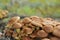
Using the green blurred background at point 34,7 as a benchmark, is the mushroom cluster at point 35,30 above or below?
above

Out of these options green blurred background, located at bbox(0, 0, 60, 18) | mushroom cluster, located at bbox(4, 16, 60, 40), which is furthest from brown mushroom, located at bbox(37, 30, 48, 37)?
green blurred background, located at bbox(0, 0, 60, 18)

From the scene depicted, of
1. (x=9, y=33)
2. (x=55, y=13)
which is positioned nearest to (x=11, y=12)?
(x=55, y=13)

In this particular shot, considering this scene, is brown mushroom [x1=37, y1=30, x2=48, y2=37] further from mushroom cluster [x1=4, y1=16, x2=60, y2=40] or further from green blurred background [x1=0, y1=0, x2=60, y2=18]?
green blurred background [x1=0, y1=0, x2=60, y2=18]

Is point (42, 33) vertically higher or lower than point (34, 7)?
higher

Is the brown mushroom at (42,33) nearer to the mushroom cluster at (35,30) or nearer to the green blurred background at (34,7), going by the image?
the mushroom cluster at (35,30)

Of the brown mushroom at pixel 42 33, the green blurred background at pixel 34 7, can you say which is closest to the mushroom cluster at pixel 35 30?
the brown mushroom at pixel 42 33

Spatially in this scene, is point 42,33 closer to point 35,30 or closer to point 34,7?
point 35,30

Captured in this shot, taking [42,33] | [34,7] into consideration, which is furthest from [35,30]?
[34,7]

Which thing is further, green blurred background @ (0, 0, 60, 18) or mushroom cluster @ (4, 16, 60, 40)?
green blurred background @ (0, 0, 60, 18)
